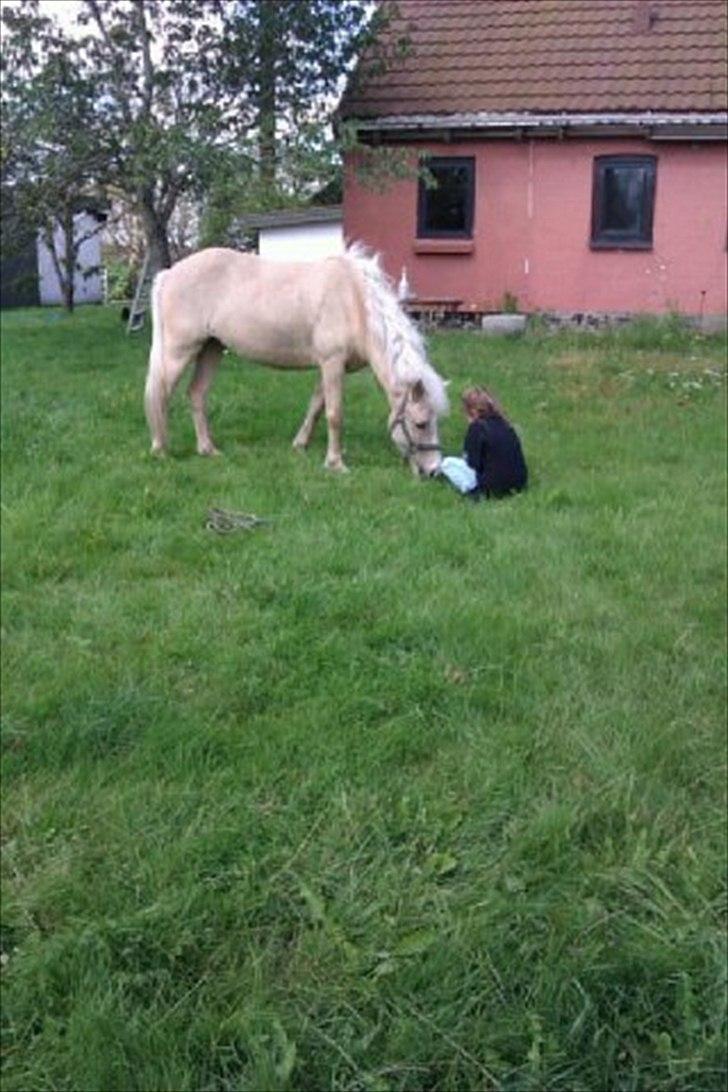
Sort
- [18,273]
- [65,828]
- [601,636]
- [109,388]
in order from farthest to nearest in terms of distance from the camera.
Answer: [18,273] < [109,388] < [601,636] < [65,828]

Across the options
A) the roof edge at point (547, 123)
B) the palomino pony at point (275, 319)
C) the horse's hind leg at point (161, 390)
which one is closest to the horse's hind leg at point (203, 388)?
the palomino pony at point (275, 319)

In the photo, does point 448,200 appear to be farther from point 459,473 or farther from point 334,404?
point 459,473

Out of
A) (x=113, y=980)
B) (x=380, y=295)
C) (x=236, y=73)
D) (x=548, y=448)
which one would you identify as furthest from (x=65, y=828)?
(x=236, y=73)

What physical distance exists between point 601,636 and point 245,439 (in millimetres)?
5194

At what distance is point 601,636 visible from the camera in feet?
17.0

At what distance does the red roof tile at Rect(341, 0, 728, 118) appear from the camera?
61.2 feet

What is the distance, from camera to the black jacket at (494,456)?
782cm

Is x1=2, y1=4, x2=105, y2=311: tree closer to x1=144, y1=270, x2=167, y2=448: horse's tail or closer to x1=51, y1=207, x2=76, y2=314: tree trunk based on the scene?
x1=51, y1=207, x2=76, y2=314: tree trunk

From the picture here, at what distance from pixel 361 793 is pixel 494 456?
4463 millimetres

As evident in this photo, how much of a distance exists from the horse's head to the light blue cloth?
11 centimetres

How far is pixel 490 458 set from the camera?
7.84 m

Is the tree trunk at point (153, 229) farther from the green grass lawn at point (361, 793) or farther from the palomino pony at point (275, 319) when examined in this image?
the green grass lawn at point (361, 793)

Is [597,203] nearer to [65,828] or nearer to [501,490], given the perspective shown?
[501,490]

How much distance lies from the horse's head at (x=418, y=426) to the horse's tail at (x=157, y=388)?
1.87m
